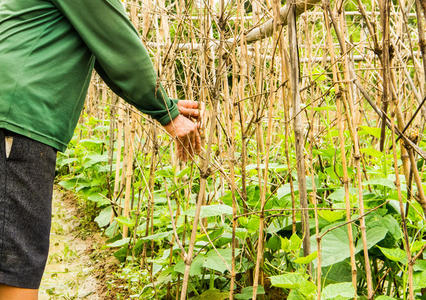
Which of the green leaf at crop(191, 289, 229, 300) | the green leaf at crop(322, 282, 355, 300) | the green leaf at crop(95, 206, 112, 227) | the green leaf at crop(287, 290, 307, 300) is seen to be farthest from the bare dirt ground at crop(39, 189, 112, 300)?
the green leaf at crop(322, 282, 355, 300)

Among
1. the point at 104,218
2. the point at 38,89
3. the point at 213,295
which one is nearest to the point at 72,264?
the point at 104,218

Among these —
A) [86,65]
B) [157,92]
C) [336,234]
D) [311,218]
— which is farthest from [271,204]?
[86,65]

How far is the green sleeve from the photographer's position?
3.16 feet

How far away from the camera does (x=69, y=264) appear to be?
2.16m

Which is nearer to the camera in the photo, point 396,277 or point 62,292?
point 396,277

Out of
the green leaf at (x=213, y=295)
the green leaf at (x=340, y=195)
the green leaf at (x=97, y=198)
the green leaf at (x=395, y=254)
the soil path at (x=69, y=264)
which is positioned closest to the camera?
the green leaf at (x=395, y=254)

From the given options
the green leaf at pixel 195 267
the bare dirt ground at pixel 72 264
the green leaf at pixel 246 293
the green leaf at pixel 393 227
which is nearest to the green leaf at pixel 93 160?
the bare dirt ground at pixel 72 264

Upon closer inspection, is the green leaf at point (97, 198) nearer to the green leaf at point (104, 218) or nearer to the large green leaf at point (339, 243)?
the green leaf at point (104, 218)

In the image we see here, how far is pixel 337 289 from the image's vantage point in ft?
2.93

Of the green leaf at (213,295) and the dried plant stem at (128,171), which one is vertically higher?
the dried plant stem at (128,171)

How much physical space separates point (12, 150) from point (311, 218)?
34.6 inches

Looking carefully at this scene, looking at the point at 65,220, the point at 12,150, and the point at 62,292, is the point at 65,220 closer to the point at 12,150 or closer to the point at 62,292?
the point at 62,292

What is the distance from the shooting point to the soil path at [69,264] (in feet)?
6.00

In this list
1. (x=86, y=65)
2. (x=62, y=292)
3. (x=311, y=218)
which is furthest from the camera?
(x=62, y=292)
